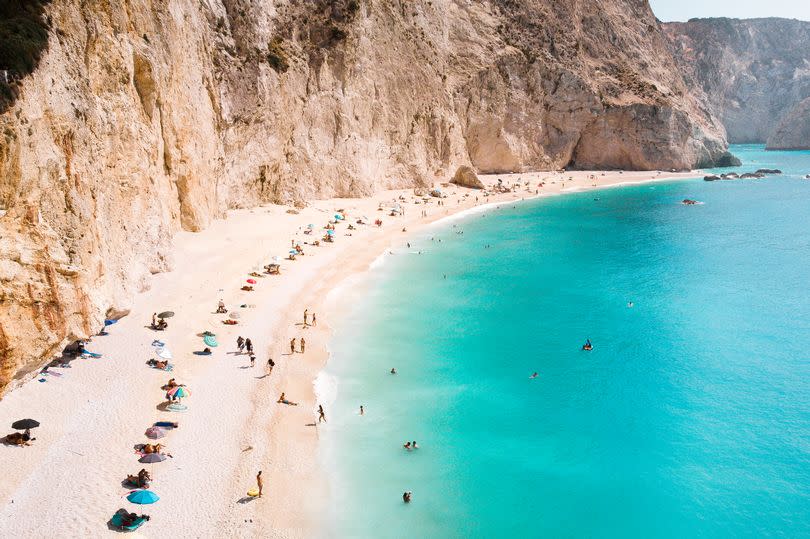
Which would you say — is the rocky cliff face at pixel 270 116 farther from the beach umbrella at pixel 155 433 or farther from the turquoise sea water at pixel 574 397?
the turquoise sea water at pixel 574 397

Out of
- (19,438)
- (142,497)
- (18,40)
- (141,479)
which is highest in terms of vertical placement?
(18,40)

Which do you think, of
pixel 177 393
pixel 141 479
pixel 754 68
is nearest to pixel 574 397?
pixel 177 393

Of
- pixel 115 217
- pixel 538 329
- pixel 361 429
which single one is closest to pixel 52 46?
pixel 115 217

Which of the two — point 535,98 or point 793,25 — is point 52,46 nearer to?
point 535,98

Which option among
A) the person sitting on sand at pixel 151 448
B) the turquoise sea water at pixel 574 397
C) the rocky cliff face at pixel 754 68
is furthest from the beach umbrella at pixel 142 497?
the rocky cliff face at pixel 754 68

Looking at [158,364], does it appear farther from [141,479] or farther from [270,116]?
[270,116]
